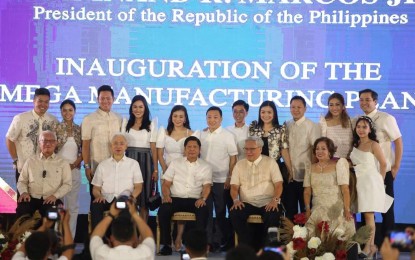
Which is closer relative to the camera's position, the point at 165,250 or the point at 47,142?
the point at 47,142

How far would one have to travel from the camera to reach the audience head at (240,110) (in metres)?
7.81

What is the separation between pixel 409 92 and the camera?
8422mm

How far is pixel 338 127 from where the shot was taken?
7.57 meters

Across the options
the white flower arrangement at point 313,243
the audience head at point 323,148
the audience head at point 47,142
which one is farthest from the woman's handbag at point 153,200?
the white flower arrangement at point 313,243

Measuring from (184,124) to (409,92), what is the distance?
210cm

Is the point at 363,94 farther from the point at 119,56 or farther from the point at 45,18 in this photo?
the point at 45,18

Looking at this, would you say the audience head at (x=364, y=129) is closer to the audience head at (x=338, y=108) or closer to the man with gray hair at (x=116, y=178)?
the audience head at (x=338, y=108)

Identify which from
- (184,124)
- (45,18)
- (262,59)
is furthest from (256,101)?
(45,18)

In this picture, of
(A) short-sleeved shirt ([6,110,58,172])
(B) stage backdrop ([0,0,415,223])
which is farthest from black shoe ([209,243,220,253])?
(A) short-sleeved shirt ([6,110,58,172])

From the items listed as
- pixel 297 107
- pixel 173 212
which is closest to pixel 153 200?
pixel 173 212

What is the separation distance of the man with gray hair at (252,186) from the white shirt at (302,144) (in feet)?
0.75

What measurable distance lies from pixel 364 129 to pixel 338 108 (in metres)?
0.34

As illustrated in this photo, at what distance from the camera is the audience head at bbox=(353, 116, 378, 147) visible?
728cm

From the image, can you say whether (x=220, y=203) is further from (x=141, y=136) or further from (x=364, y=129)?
(x=364, y=129)
